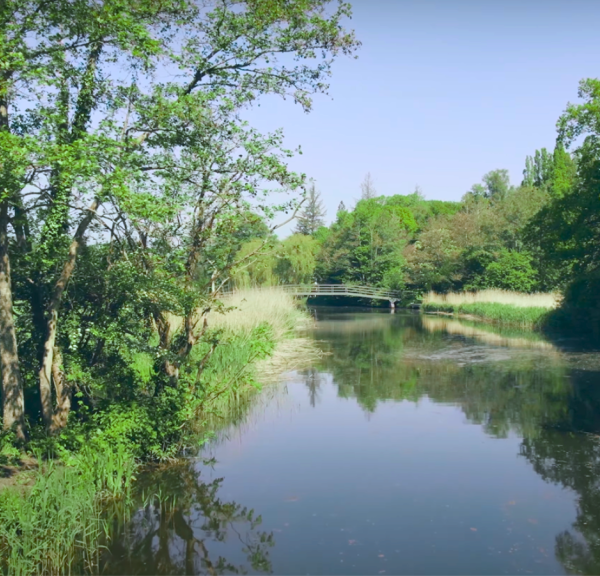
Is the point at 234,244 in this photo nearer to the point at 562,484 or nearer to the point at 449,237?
the point at 562,484

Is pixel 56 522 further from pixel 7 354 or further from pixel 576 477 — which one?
pixel 576 477

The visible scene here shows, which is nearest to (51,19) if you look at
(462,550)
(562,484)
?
(462,550)

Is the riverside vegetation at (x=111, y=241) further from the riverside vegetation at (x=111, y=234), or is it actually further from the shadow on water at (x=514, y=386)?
the shadow on water at (x=514, y=386)

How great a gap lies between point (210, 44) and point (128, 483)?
5.87m

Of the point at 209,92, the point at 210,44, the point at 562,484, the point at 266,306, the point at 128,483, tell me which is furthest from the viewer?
the point at 266,306

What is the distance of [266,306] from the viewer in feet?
69.1

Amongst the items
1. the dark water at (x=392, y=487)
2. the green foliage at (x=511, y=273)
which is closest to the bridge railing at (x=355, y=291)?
the green foliage at (x=511, y=273)

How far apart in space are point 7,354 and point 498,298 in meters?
29.6

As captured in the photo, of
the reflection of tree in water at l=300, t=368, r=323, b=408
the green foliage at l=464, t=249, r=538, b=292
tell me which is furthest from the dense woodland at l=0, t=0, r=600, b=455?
the green foliage at l=464, t=249, r=538, b=292

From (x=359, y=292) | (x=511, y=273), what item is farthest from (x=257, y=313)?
(x=359, y=292)

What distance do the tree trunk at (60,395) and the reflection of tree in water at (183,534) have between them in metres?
1.19

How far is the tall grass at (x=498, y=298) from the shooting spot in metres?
30.1

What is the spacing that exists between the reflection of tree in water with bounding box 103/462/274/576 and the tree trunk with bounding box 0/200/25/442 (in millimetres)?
1648

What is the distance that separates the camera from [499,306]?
3169 centimetres
